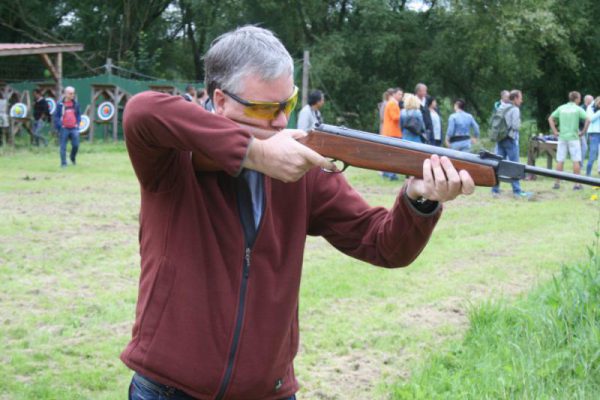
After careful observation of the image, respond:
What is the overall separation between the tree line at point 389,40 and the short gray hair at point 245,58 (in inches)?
1261

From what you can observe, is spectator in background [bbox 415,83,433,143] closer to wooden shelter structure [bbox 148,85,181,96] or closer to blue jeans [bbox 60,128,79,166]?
blue jeans [bbox 60,128,79,166]

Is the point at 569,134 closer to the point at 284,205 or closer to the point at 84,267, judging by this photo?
the point at 84,267

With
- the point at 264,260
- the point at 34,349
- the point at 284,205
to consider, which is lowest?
the point at 34,349

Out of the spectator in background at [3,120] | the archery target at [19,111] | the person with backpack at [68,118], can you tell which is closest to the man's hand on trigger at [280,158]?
the person with backpack at [68,118]

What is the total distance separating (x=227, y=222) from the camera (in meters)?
2.49

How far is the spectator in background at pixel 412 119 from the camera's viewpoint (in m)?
16.1

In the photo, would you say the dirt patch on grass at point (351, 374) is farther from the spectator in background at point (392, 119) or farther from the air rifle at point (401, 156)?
the spectator in background at point (392, 119)

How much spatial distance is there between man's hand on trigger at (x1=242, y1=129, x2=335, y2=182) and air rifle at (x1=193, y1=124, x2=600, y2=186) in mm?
250

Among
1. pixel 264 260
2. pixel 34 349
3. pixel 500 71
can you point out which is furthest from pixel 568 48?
Result: pixel 264 260

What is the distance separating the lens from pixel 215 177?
2508 millimetres

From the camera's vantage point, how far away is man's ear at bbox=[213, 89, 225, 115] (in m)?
2.63

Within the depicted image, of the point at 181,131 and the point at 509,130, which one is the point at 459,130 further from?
the point at 181,131

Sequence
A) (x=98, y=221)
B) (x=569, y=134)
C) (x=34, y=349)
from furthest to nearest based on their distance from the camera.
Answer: (x=569, y=134) < (x=98, y=221) < (x=34, y=349)

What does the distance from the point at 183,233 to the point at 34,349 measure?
4.12 meters
